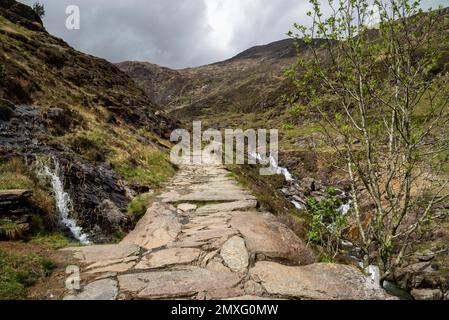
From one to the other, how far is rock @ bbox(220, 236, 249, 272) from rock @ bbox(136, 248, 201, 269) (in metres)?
0.54

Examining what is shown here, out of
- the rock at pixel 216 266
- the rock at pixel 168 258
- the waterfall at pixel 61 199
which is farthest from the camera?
the waterfall at pixel 61 199

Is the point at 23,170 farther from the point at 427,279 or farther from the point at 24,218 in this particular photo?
the point at 427,279

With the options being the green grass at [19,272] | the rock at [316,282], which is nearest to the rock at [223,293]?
the rock at [316,282]

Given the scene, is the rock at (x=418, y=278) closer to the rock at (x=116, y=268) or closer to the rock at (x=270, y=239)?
the rock at (x=270, y=239)

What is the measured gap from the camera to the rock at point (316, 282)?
440 centimetres

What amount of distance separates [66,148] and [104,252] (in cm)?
684

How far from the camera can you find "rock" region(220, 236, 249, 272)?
5.27m

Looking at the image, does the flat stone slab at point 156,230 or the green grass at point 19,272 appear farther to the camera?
the flat stone slab at point 156,230

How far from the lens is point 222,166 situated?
18.5 metres

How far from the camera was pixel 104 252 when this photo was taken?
20.3 ft

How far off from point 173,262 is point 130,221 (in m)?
3.83

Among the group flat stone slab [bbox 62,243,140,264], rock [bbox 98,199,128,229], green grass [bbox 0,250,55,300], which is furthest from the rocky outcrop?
green grass [bbox 0,250,55,300]

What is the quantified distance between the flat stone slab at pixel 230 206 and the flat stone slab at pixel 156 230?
930 millimetres
